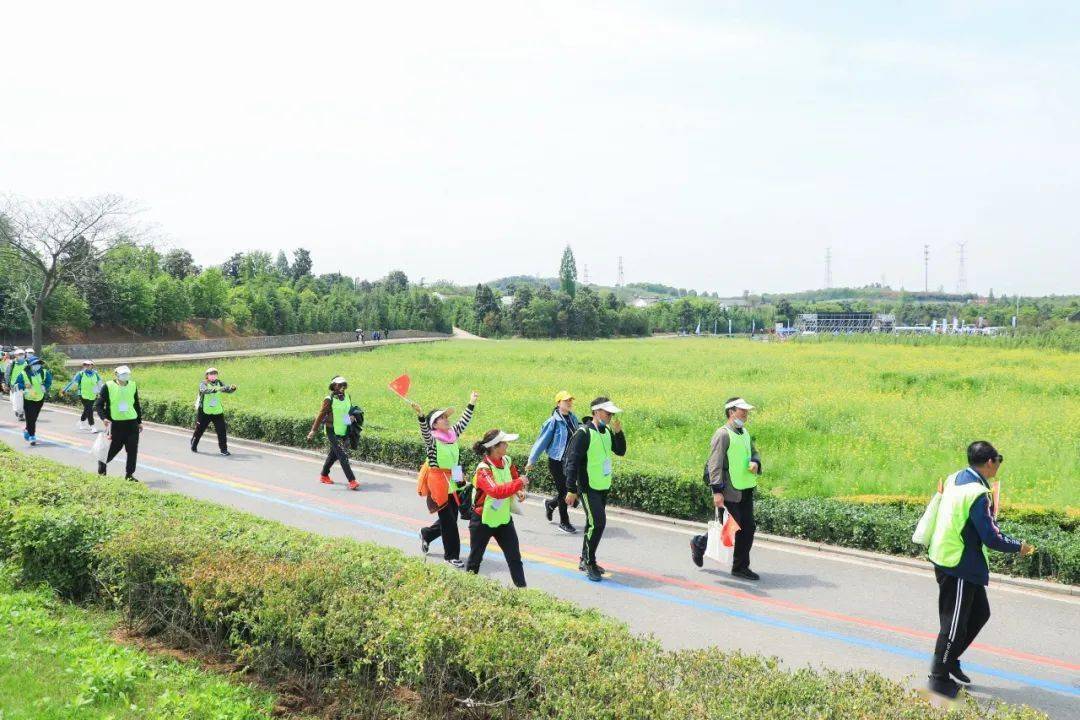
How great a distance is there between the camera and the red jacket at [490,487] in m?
7.04

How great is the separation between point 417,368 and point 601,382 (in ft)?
39.9

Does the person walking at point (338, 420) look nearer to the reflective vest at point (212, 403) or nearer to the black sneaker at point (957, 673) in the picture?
the reflective vest at point (212, 403)

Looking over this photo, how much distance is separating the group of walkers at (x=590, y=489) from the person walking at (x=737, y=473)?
0.01 metres

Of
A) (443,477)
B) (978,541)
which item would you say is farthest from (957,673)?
(443,477)

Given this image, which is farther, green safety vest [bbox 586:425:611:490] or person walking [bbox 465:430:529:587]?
green safety vest [bbox 586:425:611:490]

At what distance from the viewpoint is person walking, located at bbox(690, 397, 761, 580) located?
26.7 ft

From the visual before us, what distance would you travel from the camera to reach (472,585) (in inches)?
229

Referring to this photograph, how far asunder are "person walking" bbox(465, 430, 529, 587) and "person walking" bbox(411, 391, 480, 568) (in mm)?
1039

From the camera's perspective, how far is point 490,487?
23.1 ft

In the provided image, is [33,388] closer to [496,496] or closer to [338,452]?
[338,452]

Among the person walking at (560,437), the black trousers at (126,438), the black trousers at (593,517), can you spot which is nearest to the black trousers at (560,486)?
the person walking at (560,437)

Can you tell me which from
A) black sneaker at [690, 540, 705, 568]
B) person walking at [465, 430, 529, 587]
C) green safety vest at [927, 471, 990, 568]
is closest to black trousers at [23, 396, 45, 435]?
person walking at [465, 430, 529, 587]

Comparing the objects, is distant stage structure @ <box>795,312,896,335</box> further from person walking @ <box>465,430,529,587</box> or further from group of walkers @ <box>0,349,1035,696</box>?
person walking @ <box>465,430,529,587</box>

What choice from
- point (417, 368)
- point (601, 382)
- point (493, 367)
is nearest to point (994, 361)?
point (601, 382)
